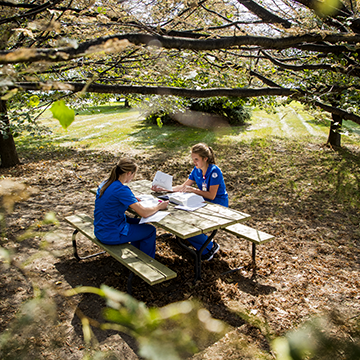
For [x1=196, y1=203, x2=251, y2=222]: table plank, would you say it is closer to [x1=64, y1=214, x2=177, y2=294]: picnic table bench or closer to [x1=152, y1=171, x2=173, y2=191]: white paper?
[x1=152, y1=171, x2=173, y2=191]: white paper

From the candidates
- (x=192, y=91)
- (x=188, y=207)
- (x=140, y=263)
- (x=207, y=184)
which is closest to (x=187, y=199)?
(x=188, y=207)

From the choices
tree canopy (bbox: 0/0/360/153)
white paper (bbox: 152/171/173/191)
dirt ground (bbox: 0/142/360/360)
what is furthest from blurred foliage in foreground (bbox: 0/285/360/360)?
tree canopy (bbox: 0/0/360/153)

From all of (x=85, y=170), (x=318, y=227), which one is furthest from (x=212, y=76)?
(x=85, y=170)

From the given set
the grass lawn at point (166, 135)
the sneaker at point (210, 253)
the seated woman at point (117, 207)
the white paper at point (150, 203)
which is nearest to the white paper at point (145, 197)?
the white paper at point (150, 203)

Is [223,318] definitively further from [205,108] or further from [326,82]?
[205,108]

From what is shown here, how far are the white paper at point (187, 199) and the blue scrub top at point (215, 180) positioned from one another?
26cm

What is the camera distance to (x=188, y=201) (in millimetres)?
4438

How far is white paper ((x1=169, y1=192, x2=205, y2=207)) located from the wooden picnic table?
10 cm

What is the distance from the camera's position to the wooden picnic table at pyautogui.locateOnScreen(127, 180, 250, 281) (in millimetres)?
3559

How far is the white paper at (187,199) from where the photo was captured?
4.39 m

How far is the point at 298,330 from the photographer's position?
10.6 feet

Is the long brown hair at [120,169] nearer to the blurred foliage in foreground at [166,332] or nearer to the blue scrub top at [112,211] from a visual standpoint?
the blue scrub top at [112,211]

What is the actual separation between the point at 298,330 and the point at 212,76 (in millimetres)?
4562

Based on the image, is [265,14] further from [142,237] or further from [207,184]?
[142,237]
